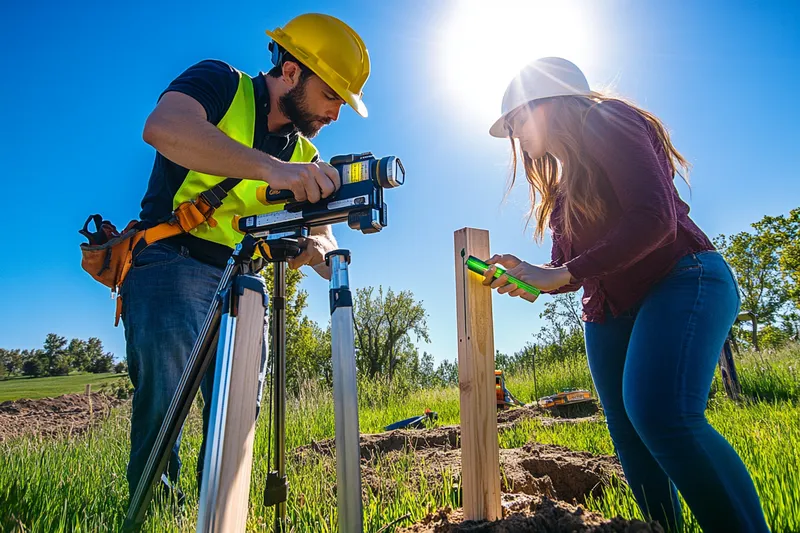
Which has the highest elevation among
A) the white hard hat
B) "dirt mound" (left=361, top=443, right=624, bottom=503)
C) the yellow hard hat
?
the yellow hard hat

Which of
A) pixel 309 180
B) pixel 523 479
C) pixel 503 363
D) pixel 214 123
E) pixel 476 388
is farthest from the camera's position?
pixel 503 363

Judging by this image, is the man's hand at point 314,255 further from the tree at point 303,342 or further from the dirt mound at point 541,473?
the tree at point 303,342

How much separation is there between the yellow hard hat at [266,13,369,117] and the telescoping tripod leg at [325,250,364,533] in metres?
1.19

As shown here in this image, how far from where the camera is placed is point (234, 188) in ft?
7.44

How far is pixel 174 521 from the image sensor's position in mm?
2043

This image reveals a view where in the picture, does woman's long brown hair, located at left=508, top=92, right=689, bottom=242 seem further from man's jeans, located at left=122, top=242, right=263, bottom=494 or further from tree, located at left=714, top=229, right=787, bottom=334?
tree, located at left=714, top=229, right=787, bottom=334

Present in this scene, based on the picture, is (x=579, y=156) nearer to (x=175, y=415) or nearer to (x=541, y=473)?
(x=175, y=415)

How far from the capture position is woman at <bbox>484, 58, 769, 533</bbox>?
1.44 metres

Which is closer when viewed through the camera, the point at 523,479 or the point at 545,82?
the point at 545,82

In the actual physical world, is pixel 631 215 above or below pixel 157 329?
above

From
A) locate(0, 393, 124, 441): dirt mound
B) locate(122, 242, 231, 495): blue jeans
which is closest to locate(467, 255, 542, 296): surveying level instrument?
locate(122, 242, 231, 495): blue jeans

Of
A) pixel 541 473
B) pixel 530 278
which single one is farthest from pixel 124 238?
pixel 541 473

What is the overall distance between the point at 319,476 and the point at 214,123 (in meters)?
2.69

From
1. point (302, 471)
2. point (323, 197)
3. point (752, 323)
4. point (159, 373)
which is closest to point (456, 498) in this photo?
point (302, 471)
